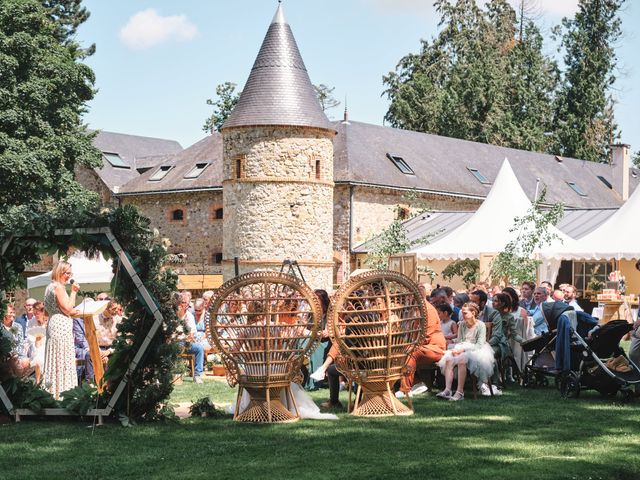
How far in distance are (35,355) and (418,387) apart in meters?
4.63

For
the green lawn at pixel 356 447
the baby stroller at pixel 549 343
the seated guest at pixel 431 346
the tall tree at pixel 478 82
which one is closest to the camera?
the green lawn at pixel 356 447

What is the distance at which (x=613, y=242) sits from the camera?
2277 centimetres

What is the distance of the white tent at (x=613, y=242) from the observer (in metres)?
22.4

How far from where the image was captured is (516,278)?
22.9 m

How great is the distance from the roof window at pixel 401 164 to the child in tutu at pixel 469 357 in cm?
2751

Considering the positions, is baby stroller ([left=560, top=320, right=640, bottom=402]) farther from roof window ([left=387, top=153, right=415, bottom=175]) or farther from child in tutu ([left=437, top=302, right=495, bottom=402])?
roof window ([left=387, top=153, right=415, bottom=175])

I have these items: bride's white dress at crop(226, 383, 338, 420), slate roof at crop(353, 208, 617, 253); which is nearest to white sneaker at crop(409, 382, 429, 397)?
bride's white dress at crop(226, 383, 338, 420)

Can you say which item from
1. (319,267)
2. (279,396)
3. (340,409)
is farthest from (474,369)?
(319,267)

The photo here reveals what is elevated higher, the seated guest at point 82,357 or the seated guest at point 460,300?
the seated guest at point 460,300

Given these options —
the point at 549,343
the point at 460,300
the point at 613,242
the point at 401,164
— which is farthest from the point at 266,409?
the point at 401,164

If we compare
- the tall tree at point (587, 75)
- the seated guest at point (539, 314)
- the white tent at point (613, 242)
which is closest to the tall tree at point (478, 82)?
the tall tree at point (587, 75)

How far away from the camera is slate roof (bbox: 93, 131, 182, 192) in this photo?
44156 millimetres

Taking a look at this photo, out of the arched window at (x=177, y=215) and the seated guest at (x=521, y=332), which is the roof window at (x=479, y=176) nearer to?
the arched window at (x=177, y=215)

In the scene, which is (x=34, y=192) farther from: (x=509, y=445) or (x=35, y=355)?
(x=509, y=445)
